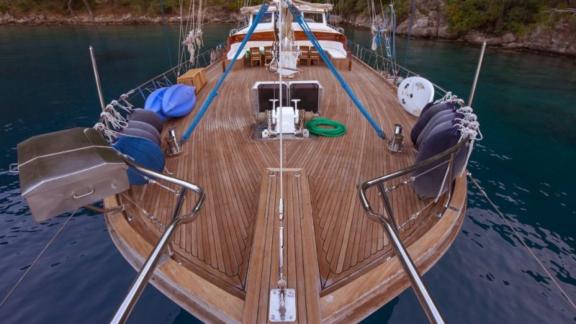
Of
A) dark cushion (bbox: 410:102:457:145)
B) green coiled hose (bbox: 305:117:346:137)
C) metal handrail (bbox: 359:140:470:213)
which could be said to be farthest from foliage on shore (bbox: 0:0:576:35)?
metal handrail (bbox: 359:140:470:213)

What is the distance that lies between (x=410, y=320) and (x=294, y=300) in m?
3.31

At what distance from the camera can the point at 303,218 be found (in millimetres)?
3258

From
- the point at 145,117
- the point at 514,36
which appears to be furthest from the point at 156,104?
the point at 514,36

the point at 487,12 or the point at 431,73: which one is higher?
the point at 487,12

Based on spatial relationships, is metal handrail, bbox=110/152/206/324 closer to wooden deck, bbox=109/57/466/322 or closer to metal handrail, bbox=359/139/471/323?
wooden deck, bbox=109/57/466/322

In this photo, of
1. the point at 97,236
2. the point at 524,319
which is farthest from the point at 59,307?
the point at 524,319

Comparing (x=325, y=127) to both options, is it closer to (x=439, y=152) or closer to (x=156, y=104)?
(x=439, y=152)

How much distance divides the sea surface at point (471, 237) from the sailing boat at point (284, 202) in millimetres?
1585

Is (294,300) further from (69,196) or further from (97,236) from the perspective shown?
(97,236)

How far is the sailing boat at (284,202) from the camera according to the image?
2225 millimetres

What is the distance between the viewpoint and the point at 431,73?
20609mm

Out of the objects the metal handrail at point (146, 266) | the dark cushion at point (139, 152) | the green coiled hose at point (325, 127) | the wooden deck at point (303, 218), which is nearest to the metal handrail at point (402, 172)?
the wooden deck at point (303, 218)

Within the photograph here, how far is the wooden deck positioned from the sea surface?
1774 mm

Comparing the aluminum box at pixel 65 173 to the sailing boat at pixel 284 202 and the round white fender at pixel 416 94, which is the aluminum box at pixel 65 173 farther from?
the round white fender at pixel 416 94
